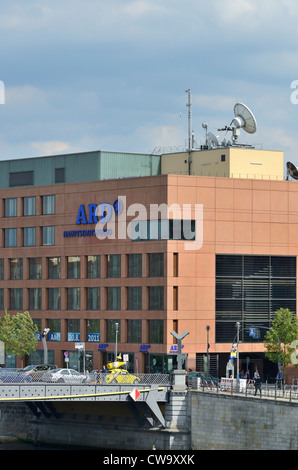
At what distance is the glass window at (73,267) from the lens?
138 metres

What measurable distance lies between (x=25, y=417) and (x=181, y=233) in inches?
1127

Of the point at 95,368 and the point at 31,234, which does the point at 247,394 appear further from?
the point at 31,234

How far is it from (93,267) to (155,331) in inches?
464

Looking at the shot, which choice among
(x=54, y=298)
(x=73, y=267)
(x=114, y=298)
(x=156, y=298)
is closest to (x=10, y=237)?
(x=54, y=298)

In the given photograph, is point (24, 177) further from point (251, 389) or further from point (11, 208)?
point (251, 389)

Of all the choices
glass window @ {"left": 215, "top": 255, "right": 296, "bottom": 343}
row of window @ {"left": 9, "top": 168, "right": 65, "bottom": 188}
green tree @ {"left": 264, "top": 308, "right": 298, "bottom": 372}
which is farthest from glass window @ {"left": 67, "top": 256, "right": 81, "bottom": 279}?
green tree @ {"left": 264, "top": 308, "right": 298, "bottom": 372}

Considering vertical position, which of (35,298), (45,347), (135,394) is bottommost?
(135,394)

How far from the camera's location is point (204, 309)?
12988 centimetres

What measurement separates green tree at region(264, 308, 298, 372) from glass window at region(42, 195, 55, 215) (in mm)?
30242

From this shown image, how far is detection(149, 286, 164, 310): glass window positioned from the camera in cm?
12888

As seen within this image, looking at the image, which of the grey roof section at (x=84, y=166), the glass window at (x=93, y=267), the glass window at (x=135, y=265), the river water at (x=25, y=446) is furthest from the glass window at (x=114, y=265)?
the river water at (x=25, y=446)

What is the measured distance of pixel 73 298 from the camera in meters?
138

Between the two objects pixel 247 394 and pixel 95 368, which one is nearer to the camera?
pixel 247 394
